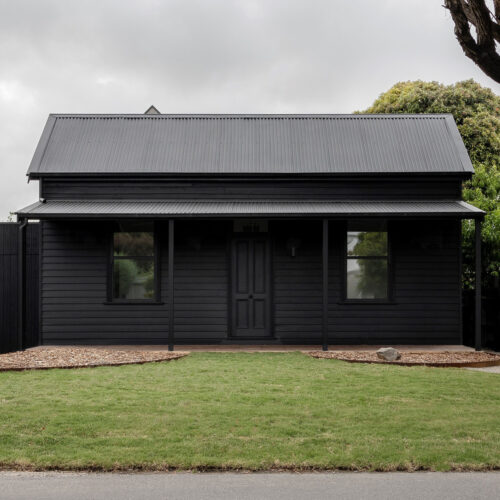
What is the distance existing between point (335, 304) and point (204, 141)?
16.9ft

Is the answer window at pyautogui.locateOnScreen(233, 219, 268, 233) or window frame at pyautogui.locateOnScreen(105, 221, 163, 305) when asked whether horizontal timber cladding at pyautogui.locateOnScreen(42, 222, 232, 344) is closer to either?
window frame at pyautogui.locateOnScreen(105, 221, 163, 305)

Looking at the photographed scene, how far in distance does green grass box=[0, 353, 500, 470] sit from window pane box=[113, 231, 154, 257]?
4981 millimetres

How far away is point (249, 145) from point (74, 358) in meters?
6.86

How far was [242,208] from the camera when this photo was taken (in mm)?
14836

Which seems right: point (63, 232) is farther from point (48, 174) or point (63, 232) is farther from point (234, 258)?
point (234, 258)

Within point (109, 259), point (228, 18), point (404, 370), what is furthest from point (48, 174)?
point (404, 370)

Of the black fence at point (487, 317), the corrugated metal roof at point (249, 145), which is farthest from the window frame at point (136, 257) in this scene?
the black fence at point (487, 317)

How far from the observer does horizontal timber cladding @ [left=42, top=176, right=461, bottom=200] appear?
15.9 meters

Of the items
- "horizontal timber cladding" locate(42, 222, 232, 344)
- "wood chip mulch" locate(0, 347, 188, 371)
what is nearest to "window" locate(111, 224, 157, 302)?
"horizontal timber cladding" locate(42, 222, 232, 344)

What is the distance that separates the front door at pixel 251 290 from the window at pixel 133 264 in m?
1.93

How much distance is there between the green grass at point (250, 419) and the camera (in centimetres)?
615

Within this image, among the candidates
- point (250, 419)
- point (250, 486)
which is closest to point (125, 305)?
point (250, 419)

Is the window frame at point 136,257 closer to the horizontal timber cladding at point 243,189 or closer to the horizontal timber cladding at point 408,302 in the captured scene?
the horizontal timber cladding at point 243,189

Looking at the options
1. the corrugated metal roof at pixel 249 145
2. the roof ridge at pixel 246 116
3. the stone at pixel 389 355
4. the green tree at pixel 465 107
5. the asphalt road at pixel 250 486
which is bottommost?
the asphalt road at pixel 250 486
